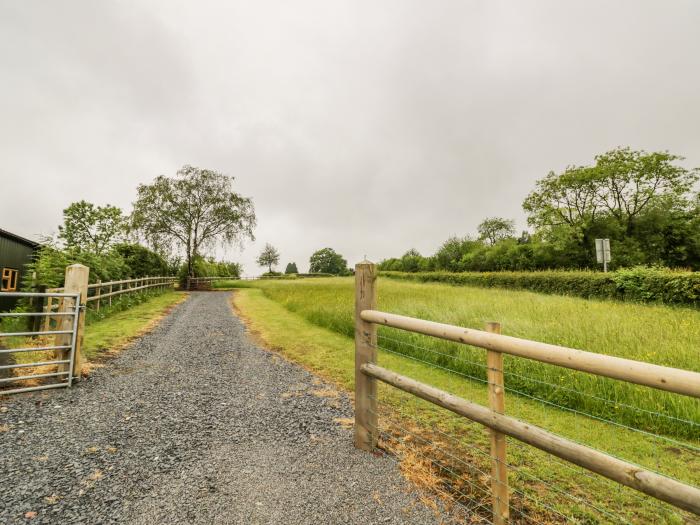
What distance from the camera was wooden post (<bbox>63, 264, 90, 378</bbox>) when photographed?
5195 mm

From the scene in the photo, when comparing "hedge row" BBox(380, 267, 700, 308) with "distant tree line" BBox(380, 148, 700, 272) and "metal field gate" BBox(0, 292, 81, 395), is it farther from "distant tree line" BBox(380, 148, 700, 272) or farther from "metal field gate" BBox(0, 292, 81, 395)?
"metal field gate" BBox(0, 292, 81, 395)

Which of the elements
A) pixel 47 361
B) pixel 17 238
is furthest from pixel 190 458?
pixel 17 238

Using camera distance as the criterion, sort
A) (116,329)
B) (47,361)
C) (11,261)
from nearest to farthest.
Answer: (47,361), (116,329), (11,261)

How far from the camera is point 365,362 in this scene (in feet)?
11.6

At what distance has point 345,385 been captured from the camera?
556 cm

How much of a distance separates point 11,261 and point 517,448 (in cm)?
2610

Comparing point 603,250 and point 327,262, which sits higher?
point 327,262

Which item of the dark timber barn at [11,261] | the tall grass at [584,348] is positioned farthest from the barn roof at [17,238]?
the tall grass at [584,348]

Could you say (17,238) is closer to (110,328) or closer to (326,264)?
(110,328)

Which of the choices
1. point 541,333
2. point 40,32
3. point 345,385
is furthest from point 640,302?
point 40,32

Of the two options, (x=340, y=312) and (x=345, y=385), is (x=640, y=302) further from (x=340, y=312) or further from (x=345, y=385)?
(x=345, y=385)

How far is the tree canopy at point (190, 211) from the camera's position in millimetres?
30375

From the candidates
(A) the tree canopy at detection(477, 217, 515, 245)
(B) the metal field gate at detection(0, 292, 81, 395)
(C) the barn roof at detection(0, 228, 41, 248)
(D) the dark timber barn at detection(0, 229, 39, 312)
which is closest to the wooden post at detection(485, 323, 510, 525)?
(B) the metal field gate at detection(0, 292, 81, 395)

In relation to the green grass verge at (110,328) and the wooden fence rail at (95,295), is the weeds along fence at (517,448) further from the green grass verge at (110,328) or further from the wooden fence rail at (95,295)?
the green grass verge at (110,328)
